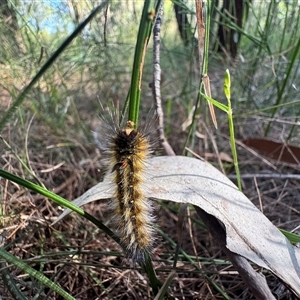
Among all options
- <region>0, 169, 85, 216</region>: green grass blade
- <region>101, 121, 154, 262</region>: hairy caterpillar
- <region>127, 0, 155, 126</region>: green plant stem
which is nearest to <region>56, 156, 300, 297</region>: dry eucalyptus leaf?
<region>101, 121, 154, 262</region>: hairy caterpillar

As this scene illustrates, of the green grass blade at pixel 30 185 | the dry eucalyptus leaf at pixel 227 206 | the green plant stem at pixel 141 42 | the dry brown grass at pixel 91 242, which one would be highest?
the green plant stem at pixel 141 42

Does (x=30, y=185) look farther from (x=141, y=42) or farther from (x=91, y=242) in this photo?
(x=91, y=242)

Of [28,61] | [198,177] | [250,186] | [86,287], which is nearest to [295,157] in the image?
[250,186]

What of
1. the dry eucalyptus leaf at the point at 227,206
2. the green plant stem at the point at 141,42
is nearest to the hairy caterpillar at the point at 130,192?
the dry eucalyptus leaf at the point at 227,206

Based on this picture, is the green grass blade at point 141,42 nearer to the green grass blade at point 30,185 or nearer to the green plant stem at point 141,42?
the green plant stem at point 141,42

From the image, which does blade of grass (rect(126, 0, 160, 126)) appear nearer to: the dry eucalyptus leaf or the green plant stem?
the green plant stem

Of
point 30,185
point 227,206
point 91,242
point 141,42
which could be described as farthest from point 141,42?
point 91,242
